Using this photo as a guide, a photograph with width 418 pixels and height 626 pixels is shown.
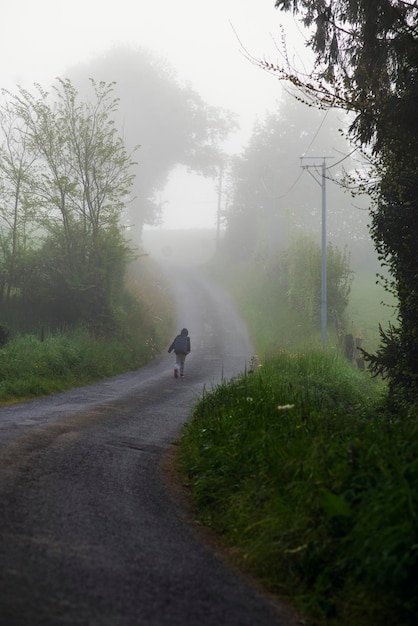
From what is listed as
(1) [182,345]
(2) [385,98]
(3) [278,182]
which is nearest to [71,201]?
(1) [182,345]

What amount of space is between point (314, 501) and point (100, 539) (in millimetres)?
1807

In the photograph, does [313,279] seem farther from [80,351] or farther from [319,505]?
[319,505]

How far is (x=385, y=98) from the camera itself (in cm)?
1066

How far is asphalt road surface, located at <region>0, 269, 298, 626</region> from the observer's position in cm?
420

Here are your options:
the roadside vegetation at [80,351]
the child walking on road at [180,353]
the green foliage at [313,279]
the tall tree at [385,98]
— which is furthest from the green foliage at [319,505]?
the green foliage at [313,279]

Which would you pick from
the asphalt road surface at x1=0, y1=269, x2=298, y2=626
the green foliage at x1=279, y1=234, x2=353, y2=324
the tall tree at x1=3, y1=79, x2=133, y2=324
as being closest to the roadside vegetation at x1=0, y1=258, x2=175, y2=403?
the tall tree at x1=3, y1=79, x2=133, y2=324

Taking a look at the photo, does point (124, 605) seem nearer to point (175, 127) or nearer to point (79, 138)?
point (79, 138)

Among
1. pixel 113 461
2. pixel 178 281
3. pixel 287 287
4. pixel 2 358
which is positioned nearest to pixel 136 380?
pixel 2 358

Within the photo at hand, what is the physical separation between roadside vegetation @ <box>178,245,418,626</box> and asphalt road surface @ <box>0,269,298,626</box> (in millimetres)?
366

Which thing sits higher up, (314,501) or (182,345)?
(182,345)

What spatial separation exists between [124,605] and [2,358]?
1398cm

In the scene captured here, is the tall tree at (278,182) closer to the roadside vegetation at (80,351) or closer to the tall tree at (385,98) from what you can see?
the roadside vegetation at (80,351)

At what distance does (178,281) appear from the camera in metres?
51.8

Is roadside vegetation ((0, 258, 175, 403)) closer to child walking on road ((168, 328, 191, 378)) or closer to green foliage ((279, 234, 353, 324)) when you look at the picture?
child walking on road ((168, 328, 191, 378))
